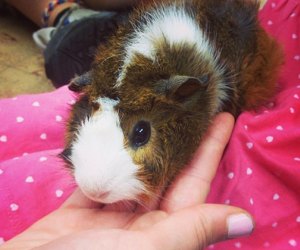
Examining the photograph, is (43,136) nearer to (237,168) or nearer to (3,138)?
(3,138)

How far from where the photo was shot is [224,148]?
126 centimetres

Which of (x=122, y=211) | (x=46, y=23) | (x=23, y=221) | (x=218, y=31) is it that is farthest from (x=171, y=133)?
(x=46, y=23)

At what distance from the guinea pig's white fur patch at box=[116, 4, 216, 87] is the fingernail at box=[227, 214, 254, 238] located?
0.45 metres

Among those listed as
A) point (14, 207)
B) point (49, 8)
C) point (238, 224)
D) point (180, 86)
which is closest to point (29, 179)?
point (14, 207)

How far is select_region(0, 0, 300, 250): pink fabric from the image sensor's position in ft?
3.92

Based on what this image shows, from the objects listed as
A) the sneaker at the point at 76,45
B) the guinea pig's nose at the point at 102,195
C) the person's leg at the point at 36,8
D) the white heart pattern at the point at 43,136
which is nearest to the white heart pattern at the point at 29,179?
the white heart pattern at the point at 43,136

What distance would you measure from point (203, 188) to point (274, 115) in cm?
37

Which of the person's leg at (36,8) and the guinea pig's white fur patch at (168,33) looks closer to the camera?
the guinea pig's white fur patch at (168,33)

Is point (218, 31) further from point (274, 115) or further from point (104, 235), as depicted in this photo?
point (104, 235)

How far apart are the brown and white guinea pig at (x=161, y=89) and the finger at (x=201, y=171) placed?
0.03 meters

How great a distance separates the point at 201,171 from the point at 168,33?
40 cm

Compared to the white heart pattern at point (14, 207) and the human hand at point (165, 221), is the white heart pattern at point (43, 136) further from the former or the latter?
the human hand at point (165, 221)

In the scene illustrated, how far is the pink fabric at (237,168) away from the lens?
1.20 m

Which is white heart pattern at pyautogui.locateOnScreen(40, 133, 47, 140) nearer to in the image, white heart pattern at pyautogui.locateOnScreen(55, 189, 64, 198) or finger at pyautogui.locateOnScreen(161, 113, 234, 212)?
white heart pattern at pyautogui.locateOnScreen(55, 189, 64, 198)
